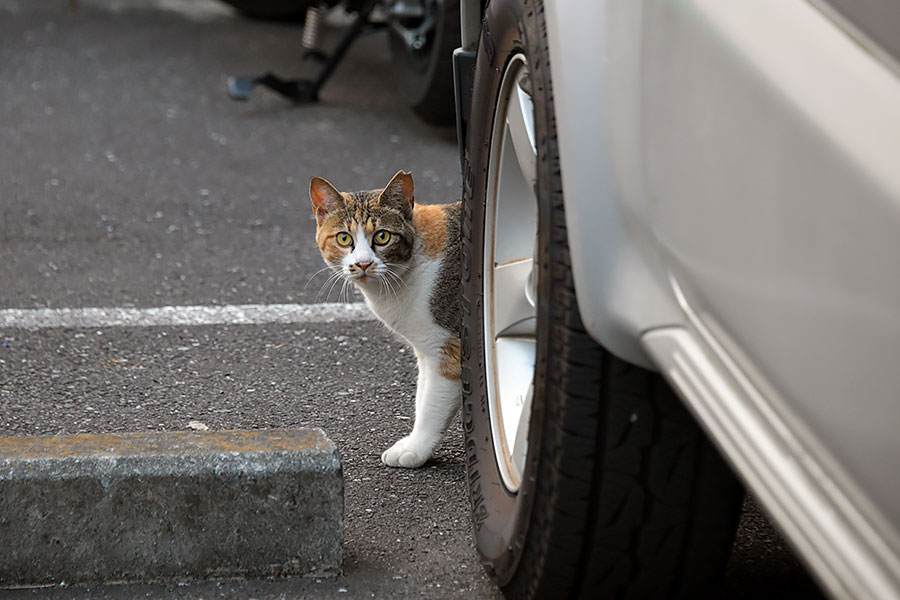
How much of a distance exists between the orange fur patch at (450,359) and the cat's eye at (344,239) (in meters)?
0.39

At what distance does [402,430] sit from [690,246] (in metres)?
1.72

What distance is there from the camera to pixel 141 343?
3453mm

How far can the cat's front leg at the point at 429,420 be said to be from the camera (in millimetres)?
2689

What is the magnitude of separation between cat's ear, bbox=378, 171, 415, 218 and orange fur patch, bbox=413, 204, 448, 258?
45mm

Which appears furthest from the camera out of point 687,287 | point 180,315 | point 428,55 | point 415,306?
point 428,55

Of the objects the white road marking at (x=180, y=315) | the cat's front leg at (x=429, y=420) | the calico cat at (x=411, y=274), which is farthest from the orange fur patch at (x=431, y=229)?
the white road marking at (x=180, y=315)

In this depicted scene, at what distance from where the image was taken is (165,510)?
204 centimetres

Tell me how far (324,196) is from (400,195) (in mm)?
234

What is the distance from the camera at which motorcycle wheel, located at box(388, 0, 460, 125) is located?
544 centimetres

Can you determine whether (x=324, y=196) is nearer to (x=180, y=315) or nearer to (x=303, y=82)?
(x=180, y=315)

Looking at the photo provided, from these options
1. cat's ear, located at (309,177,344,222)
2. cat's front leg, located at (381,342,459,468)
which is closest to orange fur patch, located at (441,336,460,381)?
cat's front leg, located at (381,342,459,468)

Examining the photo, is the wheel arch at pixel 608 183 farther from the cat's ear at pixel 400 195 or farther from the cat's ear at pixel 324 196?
the cat's ear at pixel 324 196

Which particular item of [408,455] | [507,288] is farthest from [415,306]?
[507,288]

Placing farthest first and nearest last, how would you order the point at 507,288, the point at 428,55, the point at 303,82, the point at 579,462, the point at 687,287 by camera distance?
1. the point at 303,82
2. the point at 428,55
3. the point at 507,288
4. the point at 579,462
5. the point at 687,287
